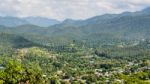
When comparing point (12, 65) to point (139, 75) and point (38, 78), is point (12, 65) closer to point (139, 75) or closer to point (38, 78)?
point (38, 78)

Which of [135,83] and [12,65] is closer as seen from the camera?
[12,65]

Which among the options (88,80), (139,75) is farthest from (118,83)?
(88,80)

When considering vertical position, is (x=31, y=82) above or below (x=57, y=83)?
above

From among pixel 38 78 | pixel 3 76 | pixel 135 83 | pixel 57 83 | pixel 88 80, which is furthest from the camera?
pixel 88 80

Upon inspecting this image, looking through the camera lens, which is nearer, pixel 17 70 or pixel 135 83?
pixel 17 70

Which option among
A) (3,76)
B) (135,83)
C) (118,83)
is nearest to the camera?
(3,76)

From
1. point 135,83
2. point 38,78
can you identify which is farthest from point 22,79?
point 135,83

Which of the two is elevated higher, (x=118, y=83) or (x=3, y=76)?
(x=3, y=76)

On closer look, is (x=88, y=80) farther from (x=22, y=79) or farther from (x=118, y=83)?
(x=22, y=79)

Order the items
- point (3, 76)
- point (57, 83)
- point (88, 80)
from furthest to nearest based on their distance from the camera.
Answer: point (88, 80)
point (57, 83)
point (3, 76)
